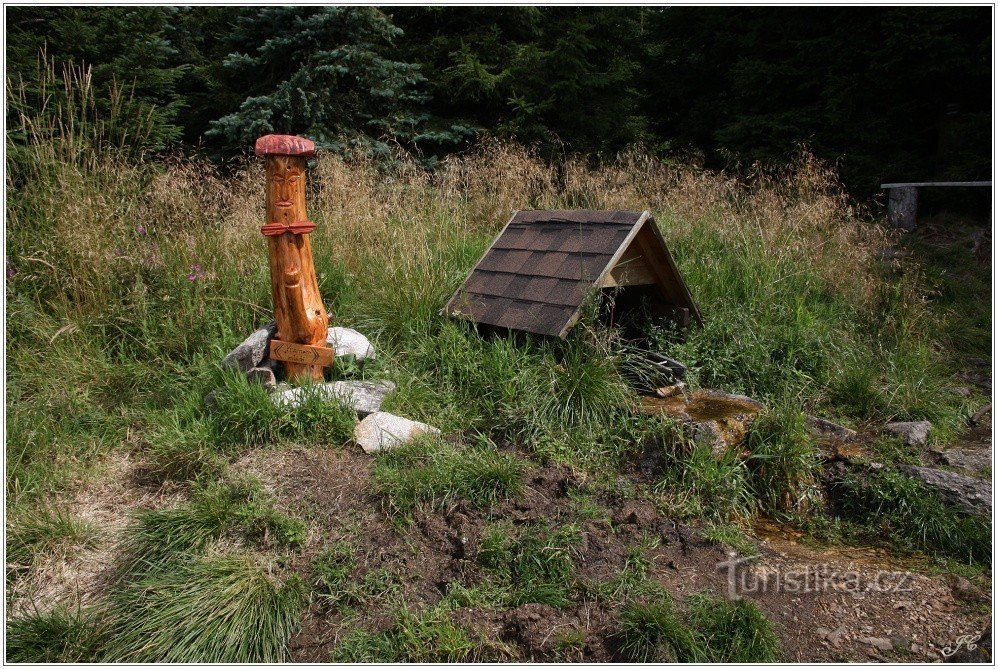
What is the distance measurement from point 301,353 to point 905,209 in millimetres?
7591

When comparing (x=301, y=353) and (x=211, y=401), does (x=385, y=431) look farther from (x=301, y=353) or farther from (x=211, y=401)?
(x=211, y=401)

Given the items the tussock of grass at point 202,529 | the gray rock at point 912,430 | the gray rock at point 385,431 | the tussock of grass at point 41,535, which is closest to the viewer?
the tussock of grass at point 202,529

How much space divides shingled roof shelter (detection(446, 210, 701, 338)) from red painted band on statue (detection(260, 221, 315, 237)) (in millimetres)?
1006

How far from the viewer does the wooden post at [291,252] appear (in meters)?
3.70

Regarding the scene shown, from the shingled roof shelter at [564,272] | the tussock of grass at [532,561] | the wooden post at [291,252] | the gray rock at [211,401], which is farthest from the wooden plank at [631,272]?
the gray rock at [211,401]

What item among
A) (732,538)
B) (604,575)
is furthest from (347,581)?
(732,538)

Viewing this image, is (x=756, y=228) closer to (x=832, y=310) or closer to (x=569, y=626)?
(x=832, y=310)

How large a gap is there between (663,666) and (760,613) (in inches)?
18.7

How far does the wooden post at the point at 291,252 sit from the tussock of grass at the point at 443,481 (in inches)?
37.4

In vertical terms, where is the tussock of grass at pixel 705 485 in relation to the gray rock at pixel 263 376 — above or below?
below

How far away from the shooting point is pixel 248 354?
12.9ft

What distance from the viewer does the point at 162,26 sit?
28.6 ft

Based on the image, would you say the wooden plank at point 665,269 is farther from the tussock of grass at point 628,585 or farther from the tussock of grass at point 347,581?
→ the tussock of grass at point 347,581

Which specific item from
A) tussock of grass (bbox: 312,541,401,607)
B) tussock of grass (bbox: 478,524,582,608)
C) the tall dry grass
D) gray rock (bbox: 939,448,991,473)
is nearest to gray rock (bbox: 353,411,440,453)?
the tall dry grass
